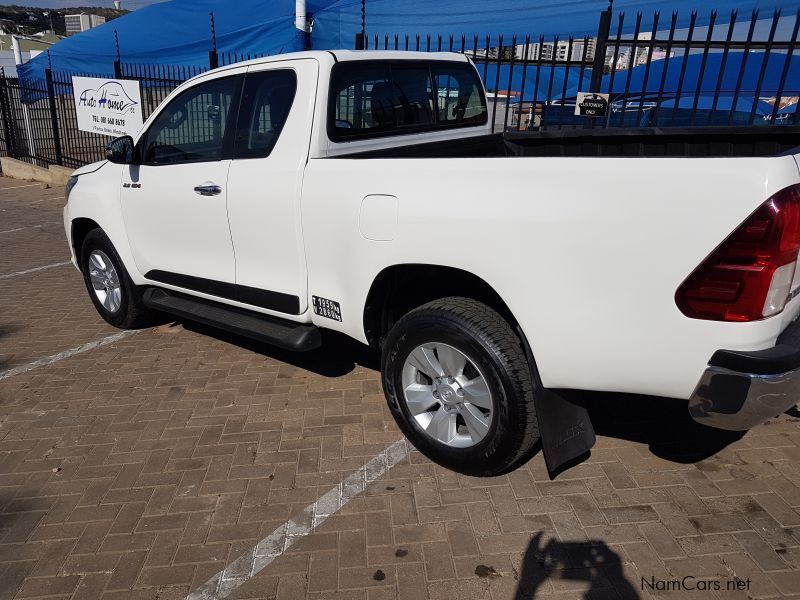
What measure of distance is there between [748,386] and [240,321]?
289cm

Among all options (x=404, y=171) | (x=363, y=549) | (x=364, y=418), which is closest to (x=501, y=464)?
(x=363, y=549)

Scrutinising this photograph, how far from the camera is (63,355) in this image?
4.65 meters

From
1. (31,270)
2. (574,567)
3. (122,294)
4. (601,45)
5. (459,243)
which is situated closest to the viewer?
(574,567)

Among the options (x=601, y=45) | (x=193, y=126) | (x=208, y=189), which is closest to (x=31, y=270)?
(x=193, y=126)

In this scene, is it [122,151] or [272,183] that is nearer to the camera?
[272,183]

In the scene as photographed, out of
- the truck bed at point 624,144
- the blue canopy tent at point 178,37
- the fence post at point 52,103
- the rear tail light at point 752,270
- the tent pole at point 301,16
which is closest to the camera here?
the rear tail light at point 752,270

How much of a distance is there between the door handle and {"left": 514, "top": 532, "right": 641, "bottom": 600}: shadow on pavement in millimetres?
2698

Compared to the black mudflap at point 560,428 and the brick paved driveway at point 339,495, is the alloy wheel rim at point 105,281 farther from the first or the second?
the black mudflap at point 560,428

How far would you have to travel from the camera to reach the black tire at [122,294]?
4828mm

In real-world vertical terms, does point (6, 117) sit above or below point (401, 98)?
below

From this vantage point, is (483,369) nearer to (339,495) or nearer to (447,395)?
(447,395)

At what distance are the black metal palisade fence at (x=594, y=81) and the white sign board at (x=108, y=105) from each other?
1.16ft

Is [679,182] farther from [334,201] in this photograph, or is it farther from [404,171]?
[334,201]

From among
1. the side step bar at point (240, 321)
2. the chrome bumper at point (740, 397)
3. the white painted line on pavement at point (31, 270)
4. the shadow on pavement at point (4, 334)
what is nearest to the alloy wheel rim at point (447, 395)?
the side step bar at point (240, 321)
